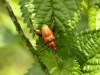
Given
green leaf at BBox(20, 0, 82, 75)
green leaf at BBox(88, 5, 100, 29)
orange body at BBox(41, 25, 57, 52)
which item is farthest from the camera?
green leaf at BBox(88, 5, 100, 29)

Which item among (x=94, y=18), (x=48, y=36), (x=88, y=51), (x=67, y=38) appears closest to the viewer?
(x=67, y=38)

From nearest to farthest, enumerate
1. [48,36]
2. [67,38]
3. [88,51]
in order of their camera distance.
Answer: [67,38] → [88,51] → [48,36]

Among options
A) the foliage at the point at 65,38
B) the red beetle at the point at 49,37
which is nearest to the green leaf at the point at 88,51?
the foliage at the point at 65,38

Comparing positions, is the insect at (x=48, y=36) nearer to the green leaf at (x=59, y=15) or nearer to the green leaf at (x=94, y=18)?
the green leaf at (x=59, y=15)

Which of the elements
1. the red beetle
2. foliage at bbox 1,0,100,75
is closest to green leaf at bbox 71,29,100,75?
foliage at bbox 1,0,100,75

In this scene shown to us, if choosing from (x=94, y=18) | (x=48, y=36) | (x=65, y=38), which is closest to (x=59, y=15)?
(x=65, y=38)

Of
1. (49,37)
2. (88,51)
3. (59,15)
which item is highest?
(59,15)

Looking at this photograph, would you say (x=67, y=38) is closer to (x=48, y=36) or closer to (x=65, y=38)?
(x=65, y=38)

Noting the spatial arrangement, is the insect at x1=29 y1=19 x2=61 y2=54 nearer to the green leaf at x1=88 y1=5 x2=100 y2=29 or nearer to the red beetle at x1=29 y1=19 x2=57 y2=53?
the red beetle at x1=29 y1=19 x2=57 y2=53

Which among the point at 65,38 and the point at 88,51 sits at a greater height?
the point at 65,38

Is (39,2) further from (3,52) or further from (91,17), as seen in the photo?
(3,52)

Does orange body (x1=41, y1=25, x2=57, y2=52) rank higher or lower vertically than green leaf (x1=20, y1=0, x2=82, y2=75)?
lower

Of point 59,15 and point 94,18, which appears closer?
point 59,15
